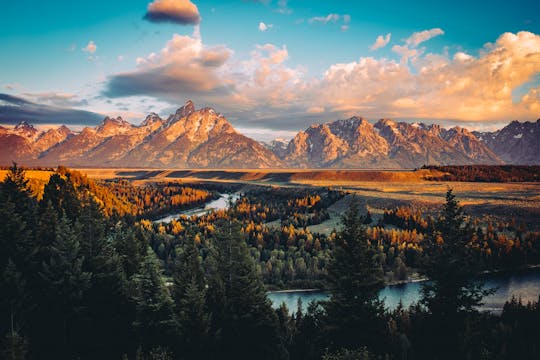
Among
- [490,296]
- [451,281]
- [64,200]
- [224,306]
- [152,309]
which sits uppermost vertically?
[64,200]

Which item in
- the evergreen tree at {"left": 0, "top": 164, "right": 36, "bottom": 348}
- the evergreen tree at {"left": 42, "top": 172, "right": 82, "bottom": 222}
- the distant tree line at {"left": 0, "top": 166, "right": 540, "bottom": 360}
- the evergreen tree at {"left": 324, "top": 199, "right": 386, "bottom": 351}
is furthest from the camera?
the evergreen tree at {"left": 42, "top": 172, "right": 82, "bottom": 222}

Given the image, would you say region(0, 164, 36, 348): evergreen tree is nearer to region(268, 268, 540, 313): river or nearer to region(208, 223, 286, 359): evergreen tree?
region(208, 223, 286, 359): evergreen tree

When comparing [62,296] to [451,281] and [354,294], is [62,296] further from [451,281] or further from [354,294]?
[451,281]

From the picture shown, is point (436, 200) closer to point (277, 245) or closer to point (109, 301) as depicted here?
point (277, 245)

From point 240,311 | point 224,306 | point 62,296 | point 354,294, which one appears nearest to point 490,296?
point 240,311

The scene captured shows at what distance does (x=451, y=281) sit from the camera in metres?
25.7

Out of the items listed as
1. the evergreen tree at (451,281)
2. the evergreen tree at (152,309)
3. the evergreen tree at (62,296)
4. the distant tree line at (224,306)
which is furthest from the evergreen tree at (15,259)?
the evergreen tree at (451,281)

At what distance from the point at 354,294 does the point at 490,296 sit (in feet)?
175

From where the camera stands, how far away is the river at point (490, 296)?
6235 centimetres

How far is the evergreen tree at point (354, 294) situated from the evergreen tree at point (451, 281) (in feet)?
13.6

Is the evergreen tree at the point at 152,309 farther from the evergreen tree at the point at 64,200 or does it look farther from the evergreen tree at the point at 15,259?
A: the evergreen tree at the point at 64,200

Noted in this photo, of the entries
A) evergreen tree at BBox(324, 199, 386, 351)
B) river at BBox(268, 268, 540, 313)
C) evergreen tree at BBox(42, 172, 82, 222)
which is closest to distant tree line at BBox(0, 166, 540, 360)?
evergreen tree at BBox(324, 199, 386, 351)

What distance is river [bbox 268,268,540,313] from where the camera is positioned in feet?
205

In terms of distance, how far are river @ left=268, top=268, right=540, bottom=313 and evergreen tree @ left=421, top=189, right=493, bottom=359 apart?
36.7 meters
